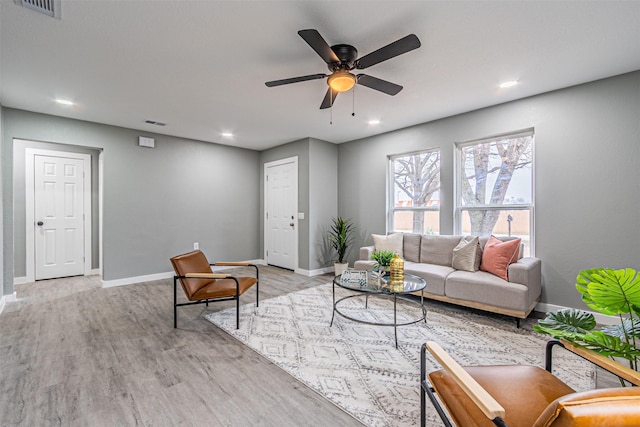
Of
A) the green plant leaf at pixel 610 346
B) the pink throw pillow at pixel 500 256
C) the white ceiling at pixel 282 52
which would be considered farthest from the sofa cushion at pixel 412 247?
the green plant leaf at pixel 610 346

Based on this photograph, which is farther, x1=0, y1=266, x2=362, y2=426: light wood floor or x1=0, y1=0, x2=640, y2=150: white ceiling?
x1=0, y1=0, x2=640, y2=150: white ceiling

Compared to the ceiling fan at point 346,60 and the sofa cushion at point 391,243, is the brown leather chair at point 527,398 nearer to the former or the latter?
the ceiling fan at point 346,60

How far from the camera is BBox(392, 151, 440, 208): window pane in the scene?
4.56 metres

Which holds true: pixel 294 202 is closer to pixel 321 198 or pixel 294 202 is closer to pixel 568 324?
pixel 321 198

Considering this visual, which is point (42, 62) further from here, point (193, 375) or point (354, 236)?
point (354, 236)

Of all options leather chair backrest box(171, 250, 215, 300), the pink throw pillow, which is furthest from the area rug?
the pink throw pillow

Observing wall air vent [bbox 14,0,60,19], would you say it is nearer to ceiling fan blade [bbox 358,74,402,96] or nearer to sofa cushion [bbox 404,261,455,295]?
ceiling fan blade [bbox 358,74,402,96]

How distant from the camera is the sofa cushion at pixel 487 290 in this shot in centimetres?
293

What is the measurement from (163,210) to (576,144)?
6013mm

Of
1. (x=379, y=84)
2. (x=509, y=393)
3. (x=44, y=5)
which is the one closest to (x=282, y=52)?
(x=379, y=84)

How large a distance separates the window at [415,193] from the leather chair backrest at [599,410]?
388cm

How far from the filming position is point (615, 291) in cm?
112

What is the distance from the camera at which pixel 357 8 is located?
202 centimetres

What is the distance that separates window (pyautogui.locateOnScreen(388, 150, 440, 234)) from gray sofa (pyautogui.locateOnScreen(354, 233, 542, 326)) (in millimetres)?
533
